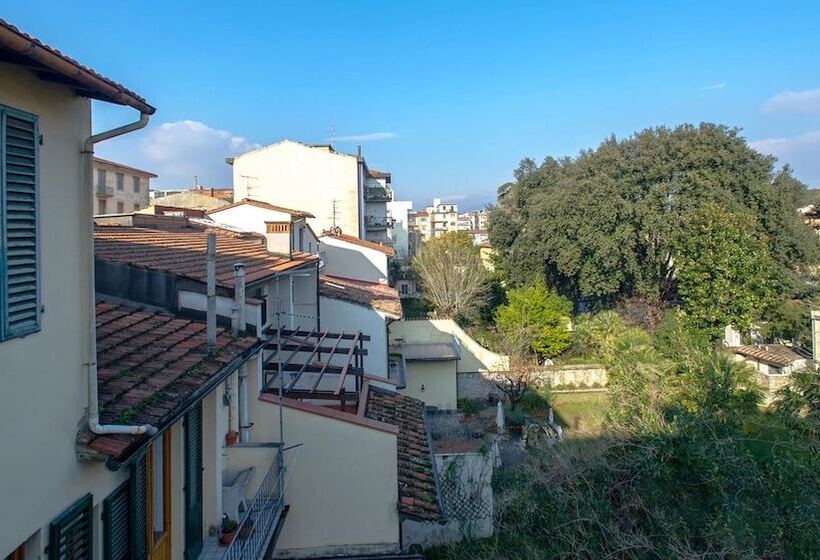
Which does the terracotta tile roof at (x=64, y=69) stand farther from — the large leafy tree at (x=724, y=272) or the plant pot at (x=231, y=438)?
the large leafy tree at (x=724, y=272)

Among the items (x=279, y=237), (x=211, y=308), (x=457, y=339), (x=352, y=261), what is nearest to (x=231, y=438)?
(x=211, y=308)

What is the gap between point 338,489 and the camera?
929cm

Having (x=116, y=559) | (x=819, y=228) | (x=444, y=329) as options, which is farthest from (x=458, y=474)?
(x=819, y=228)

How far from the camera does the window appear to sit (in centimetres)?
340

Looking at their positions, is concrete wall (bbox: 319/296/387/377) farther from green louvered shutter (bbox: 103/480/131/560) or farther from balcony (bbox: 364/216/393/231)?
balcony (bbox: 364/216/393/231)

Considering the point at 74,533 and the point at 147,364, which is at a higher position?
the point at 147,364

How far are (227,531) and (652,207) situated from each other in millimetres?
30364

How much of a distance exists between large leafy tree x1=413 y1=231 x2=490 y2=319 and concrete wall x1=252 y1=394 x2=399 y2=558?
2799 cm

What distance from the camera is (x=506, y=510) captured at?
33.1 ft

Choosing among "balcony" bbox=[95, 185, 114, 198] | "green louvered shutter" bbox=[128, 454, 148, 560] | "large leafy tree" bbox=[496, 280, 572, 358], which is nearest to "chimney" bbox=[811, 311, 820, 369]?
"large leafy tree" bbox=[496, 280, 572, 358]

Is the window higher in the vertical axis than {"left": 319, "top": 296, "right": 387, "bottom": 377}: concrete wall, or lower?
higher

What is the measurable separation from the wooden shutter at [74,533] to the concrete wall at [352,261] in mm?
21512

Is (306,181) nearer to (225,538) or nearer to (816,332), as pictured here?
(816,332)

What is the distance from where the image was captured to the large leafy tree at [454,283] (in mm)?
37469
